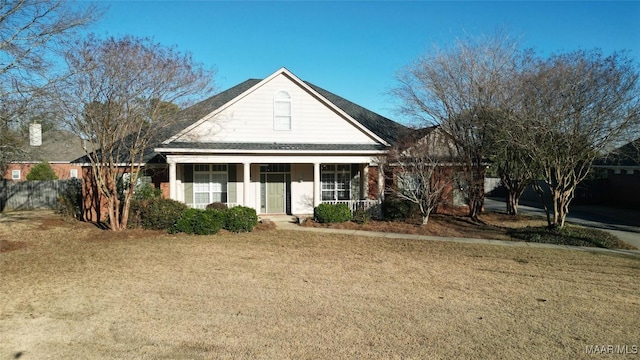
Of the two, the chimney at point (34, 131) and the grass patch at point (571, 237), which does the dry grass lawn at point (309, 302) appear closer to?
the grass patch at point (571, 237)

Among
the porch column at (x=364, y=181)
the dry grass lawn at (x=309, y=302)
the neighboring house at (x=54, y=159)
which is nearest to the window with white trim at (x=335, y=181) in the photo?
the porch column at (x=364, y=181)

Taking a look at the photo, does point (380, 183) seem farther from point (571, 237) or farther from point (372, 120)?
point (571, 237)

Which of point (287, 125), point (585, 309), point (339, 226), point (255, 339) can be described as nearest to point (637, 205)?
point (339, 226)

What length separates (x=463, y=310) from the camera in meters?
6.43

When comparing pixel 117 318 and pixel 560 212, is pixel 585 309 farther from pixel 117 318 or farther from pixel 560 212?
pixel 560 212

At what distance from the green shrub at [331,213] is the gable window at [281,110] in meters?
4.05

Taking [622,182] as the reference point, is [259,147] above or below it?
above

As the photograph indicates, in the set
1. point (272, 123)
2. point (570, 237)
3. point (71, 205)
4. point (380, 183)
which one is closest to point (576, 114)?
point (570, 237)

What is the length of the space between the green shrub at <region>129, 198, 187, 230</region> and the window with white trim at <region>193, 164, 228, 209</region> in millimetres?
3240

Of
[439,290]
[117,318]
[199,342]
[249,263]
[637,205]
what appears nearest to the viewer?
[199,342]

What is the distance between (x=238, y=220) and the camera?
14391mm

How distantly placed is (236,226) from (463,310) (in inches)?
374

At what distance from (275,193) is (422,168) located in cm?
683

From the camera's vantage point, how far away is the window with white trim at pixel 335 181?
19.3 metres
